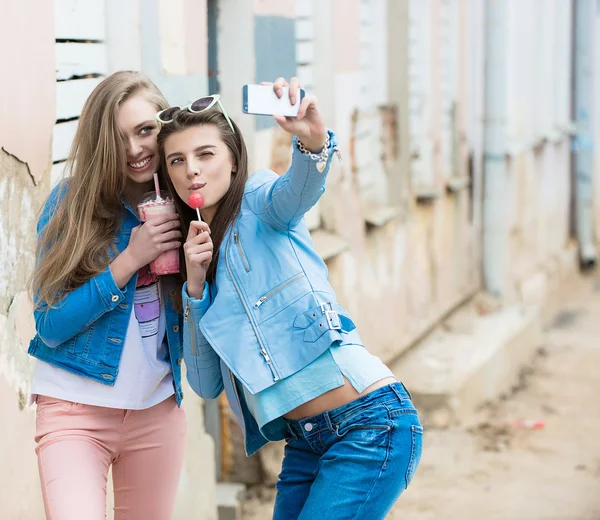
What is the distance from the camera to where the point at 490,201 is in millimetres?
10547

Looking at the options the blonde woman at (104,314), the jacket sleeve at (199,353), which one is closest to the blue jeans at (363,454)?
the jacket sleeve at (199,353)

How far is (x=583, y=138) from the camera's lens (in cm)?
1496

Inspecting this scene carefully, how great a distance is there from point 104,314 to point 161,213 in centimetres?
31

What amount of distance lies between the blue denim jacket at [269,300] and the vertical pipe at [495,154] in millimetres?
8066

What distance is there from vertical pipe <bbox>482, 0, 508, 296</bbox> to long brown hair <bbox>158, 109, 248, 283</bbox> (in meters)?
8.04

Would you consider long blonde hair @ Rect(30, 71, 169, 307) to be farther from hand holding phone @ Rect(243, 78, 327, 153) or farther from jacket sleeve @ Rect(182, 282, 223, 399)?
hand holding phone @ Rect(243, 78, 327, 153)

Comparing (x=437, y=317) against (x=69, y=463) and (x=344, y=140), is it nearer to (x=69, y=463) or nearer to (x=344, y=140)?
(x=344, y=140)

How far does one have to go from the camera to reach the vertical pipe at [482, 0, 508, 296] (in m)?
10.5

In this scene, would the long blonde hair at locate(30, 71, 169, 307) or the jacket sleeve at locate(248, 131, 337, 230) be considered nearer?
the jacket sleeve at locate(248, 131, 337, 230)

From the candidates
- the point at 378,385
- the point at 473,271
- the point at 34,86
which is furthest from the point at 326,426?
the point at 473,271

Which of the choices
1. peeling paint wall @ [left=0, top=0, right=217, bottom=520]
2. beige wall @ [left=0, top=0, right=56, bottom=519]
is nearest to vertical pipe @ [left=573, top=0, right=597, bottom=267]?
peeling paint wall @ [left=0, top=0, right=217, bottom=520]

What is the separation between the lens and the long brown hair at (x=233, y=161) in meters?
2.67

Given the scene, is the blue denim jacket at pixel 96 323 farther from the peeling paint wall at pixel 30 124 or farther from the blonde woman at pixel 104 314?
the peeling paint wall at pixel 30 124

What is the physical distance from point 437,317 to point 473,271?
1528mm
